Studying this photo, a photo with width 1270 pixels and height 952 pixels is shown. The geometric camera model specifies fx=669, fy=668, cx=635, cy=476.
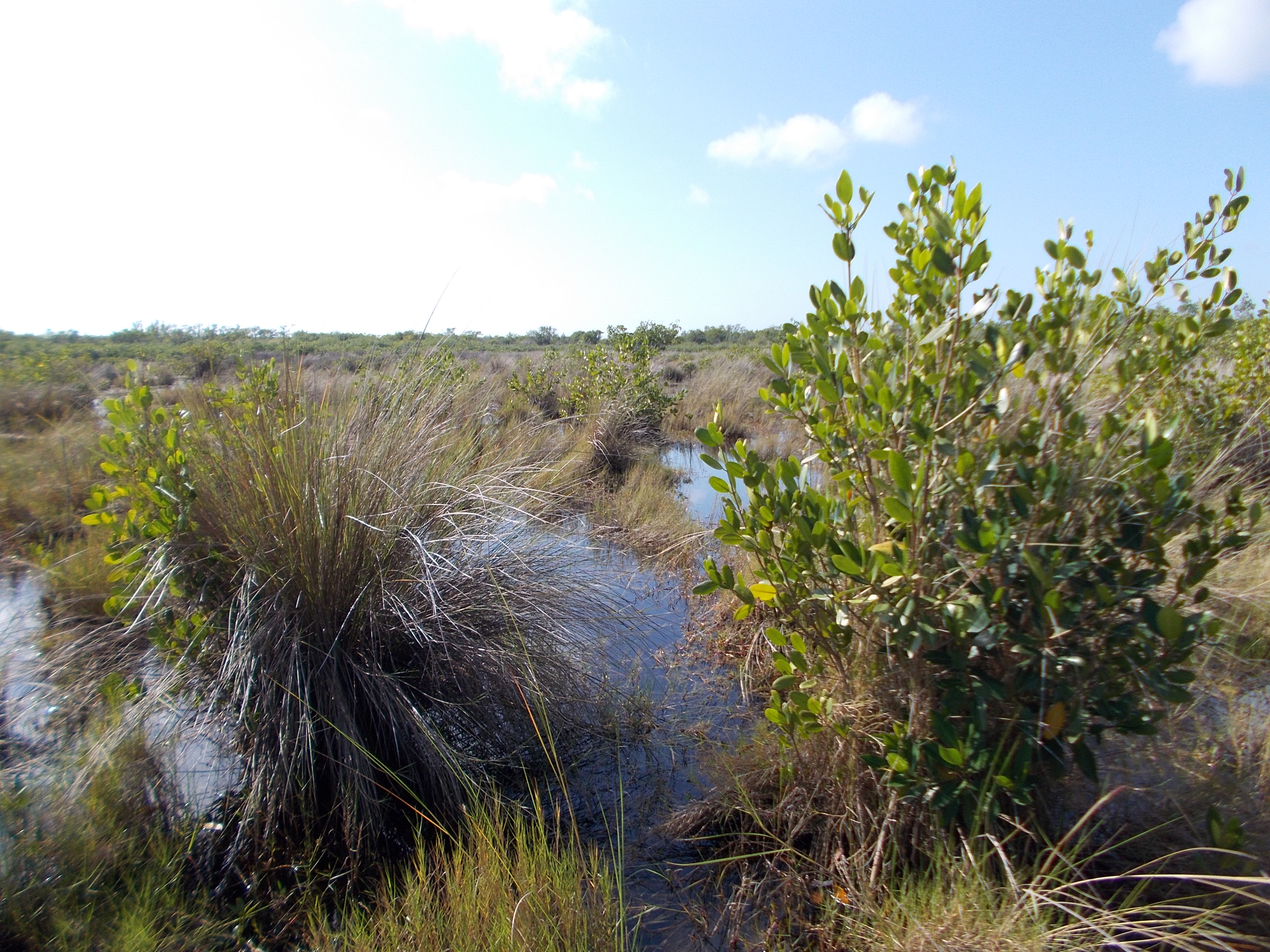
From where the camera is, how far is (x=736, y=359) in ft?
53.3

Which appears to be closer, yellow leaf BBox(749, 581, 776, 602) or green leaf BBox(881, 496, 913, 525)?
green leaf BBox(881, 496, 913, 525)

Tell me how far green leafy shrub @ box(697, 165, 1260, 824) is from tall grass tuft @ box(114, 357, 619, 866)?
1.11m

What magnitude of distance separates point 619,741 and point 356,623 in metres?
1.22

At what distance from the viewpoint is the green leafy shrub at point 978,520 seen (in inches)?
67.0

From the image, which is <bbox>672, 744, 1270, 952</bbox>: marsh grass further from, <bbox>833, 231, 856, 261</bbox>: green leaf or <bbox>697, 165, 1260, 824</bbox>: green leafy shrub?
<bbox>833, 231, 856, 261</bbox>: green leaf

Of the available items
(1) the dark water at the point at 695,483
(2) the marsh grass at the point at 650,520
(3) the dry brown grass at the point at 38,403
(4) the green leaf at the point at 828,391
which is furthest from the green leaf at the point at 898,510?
(3) the dry brown grass at the point at 38,403

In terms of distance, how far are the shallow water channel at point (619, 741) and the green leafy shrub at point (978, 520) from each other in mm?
779

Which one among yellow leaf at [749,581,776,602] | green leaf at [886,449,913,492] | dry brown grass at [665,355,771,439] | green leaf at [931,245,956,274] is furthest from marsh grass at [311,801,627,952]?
dry brown grass at [665,355,771,439]

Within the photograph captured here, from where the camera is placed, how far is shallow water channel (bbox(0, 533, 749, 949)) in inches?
89.0

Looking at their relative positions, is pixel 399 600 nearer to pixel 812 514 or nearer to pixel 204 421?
pixel 204 421

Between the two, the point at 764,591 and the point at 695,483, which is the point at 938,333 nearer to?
the point at 764,591

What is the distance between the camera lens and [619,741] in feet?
9.57

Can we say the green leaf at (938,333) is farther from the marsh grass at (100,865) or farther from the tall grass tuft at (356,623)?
the marsh grass at (100,865)

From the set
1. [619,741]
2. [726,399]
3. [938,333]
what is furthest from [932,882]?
[726,399]
